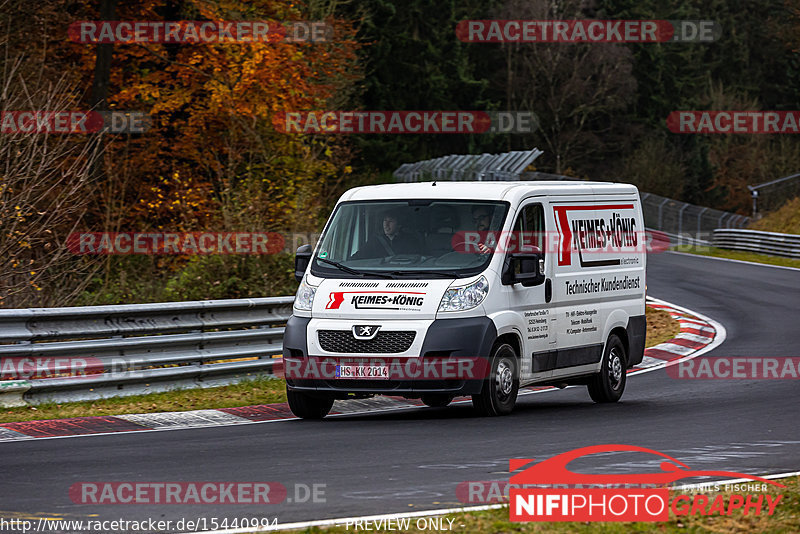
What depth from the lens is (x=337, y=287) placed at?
12078 millimetres

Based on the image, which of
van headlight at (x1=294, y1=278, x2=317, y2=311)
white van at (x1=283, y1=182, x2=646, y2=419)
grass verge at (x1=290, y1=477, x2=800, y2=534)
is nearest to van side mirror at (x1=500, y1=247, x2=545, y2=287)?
white van at (x1=283, y1=182, x2=646, y2=419)

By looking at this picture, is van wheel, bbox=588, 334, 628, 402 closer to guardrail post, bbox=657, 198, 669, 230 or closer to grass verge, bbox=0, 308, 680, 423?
grass verge, bbox=0, 308, 680, 423

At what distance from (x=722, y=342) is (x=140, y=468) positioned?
46.8ft

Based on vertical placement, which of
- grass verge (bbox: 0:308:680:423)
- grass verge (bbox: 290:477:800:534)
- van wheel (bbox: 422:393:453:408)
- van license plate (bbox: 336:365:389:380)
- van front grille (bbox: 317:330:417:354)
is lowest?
grass verge (bbox: 0:308:680:423)

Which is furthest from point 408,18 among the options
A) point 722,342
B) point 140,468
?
point 140,468

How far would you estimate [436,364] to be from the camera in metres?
11.6

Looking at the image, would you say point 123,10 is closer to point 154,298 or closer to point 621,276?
point 154,298

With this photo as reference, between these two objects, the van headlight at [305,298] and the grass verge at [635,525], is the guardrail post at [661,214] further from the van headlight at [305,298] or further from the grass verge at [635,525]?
the grass verge at [635,525]

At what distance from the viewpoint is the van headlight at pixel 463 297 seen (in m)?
11.7

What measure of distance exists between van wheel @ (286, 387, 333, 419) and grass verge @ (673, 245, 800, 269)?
32.3 meters

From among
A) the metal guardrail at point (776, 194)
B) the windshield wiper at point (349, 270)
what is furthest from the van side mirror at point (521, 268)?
the metal guardrail at point (776, 194)

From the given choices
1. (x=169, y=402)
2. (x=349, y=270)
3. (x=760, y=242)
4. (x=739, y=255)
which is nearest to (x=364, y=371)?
(x=349, y=270)

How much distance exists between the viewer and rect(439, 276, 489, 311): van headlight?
11734 mm

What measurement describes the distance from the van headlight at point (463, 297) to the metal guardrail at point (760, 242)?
36.1 metres
